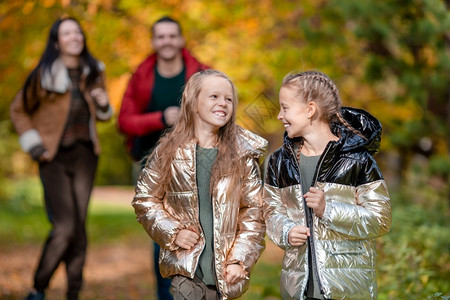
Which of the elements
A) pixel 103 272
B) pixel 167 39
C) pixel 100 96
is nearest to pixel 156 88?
pixel 167 39

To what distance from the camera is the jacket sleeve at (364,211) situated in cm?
330

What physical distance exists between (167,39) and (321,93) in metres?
2.02

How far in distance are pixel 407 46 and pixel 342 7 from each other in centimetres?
151

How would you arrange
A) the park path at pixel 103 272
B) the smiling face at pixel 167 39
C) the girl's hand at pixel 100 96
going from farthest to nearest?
the park path at pixel 103 272 < the girl's hand at pixel 100 96 < the smiling face at pixel 167 39

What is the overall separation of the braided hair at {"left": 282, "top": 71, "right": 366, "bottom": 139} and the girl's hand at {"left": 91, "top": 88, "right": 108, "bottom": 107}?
7.73 feet

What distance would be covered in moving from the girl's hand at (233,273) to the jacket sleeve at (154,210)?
1.00 feet

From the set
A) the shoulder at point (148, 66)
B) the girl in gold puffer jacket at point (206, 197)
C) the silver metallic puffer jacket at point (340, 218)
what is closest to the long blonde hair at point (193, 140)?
the girl in gold puffer jacket at point (206, 197)

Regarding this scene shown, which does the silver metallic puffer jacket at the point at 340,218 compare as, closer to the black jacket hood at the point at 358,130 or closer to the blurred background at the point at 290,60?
the black jacket hood at the point at 358,130

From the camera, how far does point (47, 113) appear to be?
5473 mm

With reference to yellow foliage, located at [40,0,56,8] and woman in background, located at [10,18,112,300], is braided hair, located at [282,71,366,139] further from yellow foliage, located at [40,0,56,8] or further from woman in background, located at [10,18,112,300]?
yellow foliage, located at [40,0,56,8]

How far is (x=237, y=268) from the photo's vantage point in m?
3.62

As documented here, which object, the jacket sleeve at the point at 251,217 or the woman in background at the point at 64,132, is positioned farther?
the woman in background at the point at 64,132

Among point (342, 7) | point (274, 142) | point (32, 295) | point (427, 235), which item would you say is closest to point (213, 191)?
point (32, 295)

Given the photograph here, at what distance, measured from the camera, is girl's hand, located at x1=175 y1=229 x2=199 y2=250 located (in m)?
3.64
